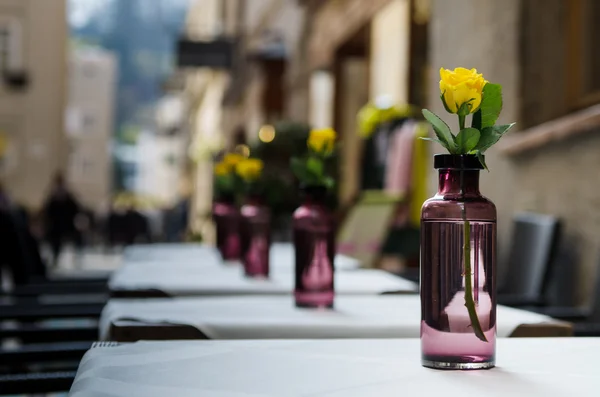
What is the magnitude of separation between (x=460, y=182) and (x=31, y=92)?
18.3 m

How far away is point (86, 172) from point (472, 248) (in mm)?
30839

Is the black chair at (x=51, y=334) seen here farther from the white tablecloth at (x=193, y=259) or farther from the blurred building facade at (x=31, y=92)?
the blurred building facade at (x=31, y=92)

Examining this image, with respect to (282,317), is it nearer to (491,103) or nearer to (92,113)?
(491,103)

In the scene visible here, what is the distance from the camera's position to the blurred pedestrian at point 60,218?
1148 cm

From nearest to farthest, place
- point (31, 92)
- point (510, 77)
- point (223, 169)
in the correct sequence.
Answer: point (223, 169)
point (510, 77)
point (31, 92)

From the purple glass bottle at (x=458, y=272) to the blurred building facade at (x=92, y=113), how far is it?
30.4 meters

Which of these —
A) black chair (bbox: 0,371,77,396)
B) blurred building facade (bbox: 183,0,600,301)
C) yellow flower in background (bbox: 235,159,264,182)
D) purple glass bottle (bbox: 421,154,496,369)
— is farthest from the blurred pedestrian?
purple glass bottle (bbox: 421,154,496,369)

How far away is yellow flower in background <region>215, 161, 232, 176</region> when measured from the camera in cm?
282

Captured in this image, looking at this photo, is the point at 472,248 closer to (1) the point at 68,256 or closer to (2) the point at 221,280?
(2) the point at 221,280

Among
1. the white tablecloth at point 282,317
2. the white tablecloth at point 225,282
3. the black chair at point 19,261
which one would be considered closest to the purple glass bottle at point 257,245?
the white tablecloth at point 225,282

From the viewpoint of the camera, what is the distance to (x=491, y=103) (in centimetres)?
102

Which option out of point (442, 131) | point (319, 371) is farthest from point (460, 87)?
point (319, 371)

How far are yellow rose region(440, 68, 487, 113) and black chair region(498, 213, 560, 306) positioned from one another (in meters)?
1.58

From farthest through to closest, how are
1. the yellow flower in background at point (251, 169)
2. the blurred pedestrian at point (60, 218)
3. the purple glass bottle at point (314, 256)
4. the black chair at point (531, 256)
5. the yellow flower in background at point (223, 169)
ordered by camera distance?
1. the blurred pedestrian at point (60, 218)
2. the yellow flower in background at point (223, 169)
3. the black chair at point (531, 256)
4. the yellow flower in background at point (251, 169)
5. the purple glass bottle at point (314, 256)
